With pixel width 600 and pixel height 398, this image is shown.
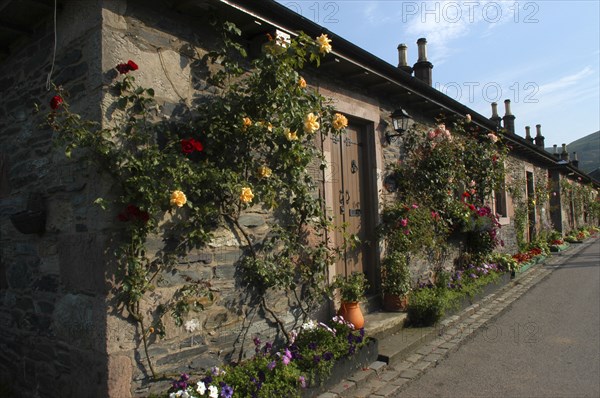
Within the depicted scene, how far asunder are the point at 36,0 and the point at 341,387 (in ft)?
14.0

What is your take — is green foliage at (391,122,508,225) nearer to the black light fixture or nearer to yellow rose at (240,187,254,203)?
the black light fixture

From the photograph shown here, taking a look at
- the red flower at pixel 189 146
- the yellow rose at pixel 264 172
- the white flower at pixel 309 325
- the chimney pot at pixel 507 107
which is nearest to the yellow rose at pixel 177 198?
the red flower at pixel 189 146

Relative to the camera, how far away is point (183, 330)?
3475 mm

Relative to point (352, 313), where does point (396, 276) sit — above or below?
above

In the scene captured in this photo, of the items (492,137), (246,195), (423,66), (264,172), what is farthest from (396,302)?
(423,66)

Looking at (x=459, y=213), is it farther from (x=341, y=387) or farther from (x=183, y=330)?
(x=183, y=330)

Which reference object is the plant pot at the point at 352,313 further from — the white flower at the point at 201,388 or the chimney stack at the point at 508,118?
the chimney stack at the point at 508,118

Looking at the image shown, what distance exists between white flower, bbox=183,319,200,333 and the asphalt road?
76.1 inches

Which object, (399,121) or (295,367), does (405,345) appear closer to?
(295,367)

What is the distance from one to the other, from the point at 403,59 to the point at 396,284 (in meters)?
5.10

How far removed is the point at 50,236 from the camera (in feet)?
12.2

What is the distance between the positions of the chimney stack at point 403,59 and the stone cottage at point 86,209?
4053 mm

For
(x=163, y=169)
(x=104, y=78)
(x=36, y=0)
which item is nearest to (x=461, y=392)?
(x=163, y=169)

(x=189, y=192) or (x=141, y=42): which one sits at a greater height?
(x=141, y=42)
